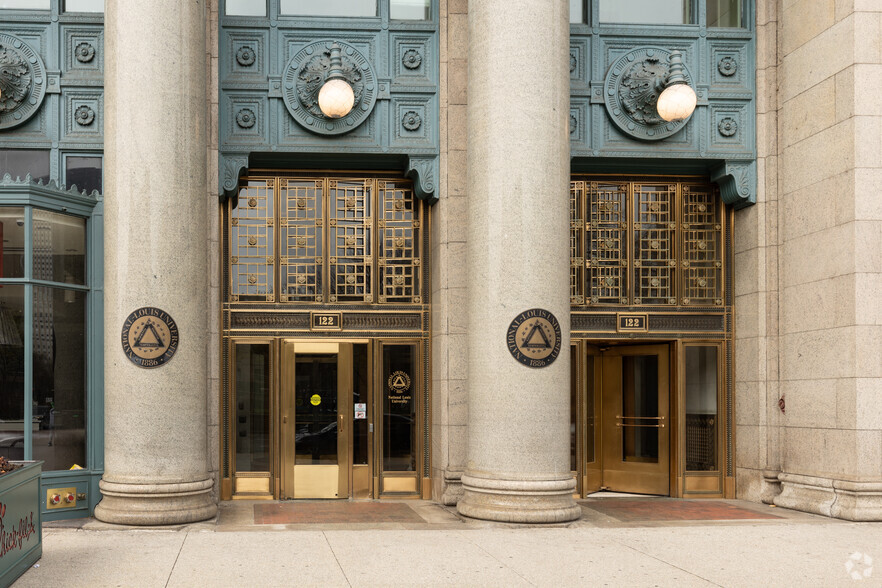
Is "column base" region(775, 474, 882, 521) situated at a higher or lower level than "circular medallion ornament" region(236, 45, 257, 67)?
lower

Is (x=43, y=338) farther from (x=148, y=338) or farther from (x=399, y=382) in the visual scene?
(x=399, y=382)

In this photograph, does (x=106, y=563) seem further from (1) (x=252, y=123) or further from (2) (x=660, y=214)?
(2) (x=660, y=214)

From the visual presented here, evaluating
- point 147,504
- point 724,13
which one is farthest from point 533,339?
point 724,13

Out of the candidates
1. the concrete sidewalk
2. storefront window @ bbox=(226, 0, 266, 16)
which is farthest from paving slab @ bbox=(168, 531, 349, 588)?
storefront window @ bbox=(226, 0, 266, 16)

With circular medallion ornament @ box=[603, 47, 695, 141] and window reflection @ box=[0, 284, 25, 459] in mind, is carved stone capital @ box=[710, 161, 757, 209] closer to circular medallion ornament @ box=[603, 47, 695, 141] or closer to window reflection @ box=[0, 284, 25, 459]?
circular medallion ornament @ box=[603, 47, 695, 141]

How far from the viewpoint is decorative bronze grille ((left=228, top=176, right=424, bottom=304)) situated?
1324 centimetres

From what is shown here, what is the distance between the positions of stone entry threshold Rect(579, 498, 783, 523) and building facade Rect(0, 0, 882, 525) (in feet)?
1.65

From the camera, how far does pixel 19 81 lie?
1216 centimetres

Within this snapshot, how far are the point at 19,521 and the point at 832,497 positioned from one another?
929cm

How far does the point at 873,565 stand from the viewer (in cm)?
909

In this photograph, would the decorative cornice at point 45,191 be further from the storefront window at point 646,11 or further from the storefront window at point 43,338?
the storefront window at point 646,11

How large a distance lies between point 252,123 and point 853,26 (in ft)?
25.3

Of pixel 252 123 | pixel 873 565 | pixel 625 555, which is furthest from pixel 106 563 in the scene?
pixel 873 565

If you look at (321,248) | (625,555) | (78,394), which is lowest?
(625,555)
